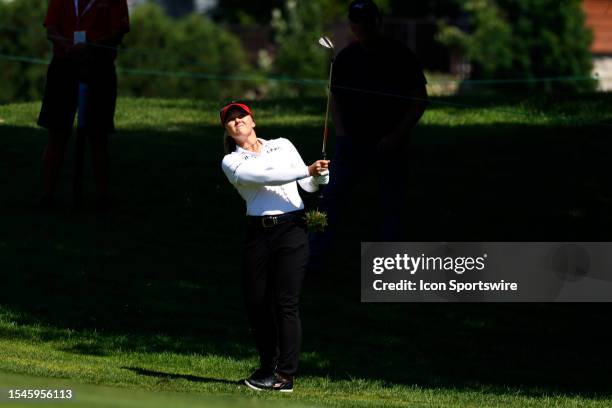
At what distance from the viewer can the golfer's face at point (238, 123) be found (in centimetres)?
865

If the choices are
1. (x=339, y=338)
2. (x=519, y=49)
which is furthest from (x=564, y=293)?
(x=519, y=49)

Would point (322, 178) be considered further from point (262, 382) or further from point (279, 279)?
point (262, 382)

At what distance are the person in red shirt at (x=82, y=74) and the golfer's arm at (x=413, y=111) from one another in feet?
9.16

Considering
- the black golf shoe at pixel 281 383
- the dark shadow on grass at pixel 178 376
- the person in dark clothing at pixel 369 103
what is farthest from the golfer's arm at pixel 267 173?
the person in dark clothing at pixel 369 103

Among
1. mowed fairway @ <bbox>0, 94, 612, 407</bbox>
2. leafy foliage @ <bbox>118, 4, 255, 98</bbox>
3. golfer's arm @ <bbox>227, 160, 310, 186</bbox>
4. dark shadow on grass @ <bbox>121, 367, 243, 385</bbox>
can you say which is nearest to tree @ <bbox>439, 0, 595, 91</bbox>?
leafy foliage @ <bbox>118, 4, 255, 98</bbox>

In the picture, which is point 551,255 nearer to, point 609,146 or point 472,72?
point 609,146

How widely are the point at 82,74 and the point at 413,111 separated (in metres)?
3.12

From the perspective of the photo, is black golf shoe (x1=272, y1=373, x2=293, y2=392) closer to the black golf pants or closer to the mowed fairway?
the black golf pants

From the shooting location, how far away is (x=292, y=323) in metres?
8.64

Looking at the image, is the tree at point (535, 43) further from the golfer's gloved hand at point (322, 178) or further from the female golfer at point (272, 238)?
the female golfer at point (272, 238)

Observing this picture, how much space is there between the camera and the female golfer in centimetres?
855

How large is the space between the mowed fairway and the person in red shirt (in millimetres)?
662

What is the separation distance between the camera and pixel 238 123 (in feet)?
28.4

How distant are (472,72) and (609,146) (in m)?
22.2
